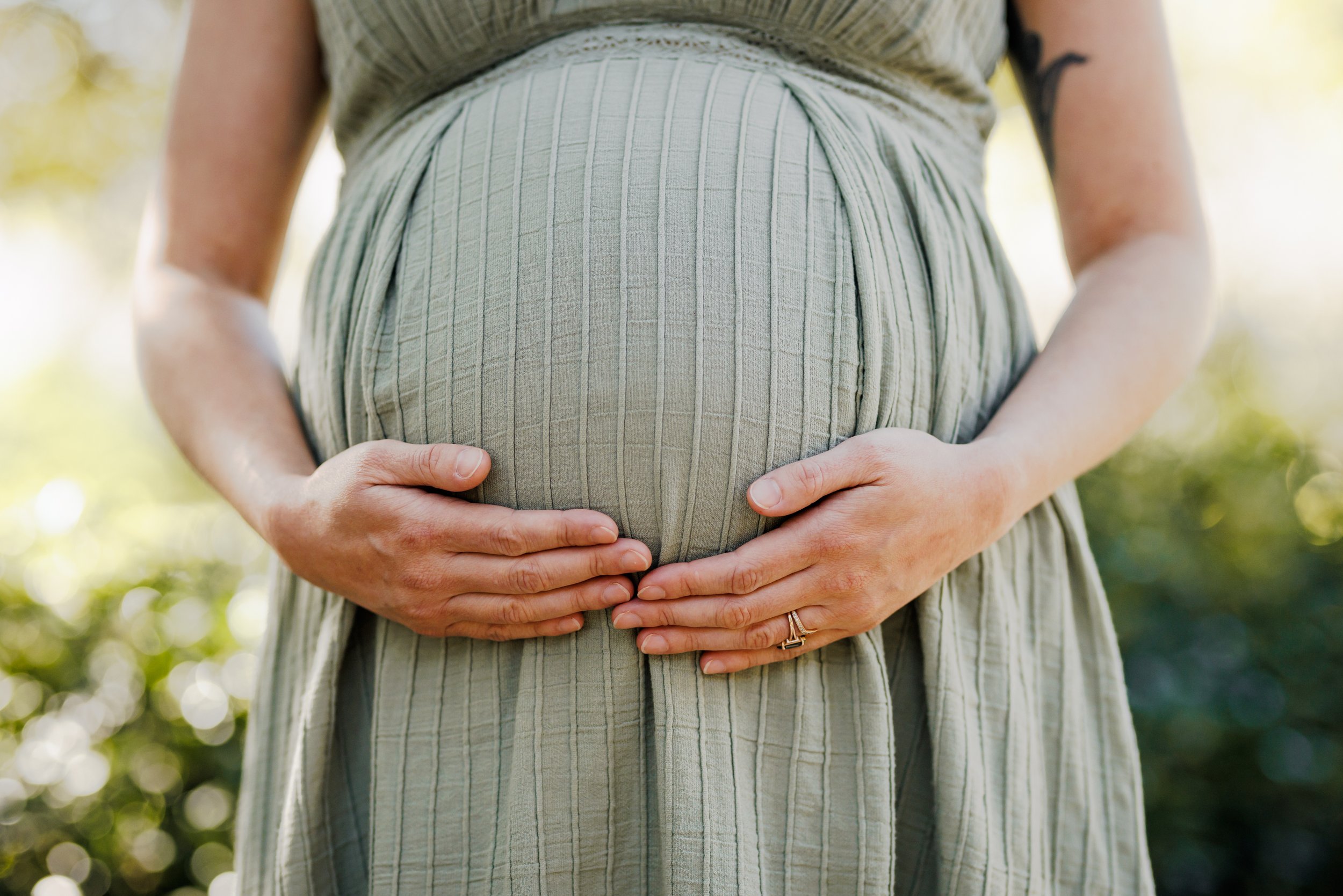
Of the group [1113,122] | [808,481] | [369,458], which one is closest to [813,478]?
[808,481]

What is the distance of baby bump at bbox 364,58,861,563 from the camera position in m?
0.70

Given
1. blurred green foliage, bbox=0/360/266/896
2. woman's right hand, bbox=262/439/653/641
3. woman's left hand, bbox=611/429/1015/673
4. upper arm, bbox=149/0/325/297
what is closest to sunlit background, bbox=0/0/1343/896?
blurred green foliage, bbox=0/360/266/896

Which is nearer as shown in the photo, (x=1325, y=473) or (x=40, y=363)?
(x=1325, y=473)

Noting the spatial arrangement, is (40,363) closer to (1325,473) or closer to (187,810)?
(187,810)

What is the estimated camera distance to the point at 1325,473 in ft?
7.06

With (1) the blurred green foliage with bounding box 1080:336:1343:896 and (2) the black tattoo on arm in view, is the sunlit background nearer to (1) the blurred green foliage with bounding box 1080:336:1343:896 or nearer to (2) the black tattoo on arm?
(1) the blurred green foliage with bounding box 1080:336:1343:896

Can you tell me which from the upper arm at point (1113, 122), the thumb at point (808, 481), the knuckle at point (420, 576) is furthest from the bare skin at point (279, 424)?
the upper arm at point (1113, 122)

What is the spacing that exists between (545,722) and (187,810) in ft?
5.57

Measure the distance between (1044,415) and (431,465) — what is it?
545 millimetres

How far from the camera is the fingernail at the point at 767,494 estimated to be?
26.2 inches

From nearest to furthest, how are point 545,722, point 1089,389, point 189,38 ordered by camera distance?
point 545,722 < point 1089,389 < point 189,38

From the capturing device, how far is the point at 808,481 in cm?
67

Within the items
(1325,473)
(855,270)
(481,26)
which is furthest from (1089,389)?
(1325,473)

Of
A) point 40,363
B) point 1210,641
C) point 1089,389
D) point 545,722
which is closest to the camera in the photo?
point 545,722
